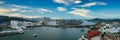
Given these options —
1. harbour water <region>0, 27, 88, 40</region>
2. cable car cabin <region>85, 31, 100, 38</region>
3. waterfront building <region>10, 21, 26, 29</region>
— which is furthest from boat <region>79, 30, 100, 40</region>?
waterfront building <region>10, 21, 26, 29</region>

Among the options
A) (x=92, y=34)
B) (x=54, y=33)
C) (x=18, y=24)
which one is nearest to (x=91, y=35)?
(x=92, y=34)

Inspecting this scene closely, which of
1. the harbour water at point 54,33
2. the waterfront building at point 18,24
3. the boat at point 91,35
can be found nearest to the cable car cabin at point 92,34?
the boat at point 91,35

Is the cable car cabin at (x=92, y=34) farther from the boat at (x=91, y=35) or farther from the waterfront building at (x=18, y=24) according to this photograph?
the waterfront building at (x=18, y=24)

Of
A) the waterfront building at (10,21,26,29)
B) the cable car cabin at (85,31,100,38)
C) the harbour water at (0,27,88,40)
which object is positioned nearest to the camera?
the cable car cabin at (85,31,100,38)

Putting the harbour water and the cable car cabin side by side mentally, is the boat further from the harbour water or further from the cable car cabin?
the harbour water

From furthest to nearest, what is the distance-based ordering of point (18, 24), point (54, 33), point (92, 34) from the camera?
point (18, 24) < point (54, 33) < point (92, 34)

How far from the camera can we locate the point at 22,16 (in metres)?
5.97

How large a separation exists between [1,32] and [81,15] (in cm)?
217

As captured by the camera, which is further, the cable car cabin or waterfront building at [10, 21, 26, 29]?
waterfront building at [10, 21, 26, 29]

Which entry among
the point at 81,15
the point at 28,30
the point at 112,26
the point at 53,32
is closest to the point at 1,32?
the point at 28,30

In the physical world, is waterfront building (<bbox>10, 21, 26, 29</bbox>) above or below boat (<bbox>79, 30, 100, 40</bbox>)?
above

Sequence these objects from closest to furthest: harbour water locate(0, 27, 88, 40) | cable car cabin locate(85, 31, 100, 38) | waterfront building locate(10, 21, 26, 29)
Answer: cable car cabin locate(85, 31, 100, 38) < harbour water locate(0, 27, 88, 40) < waterfront building locate(10, 21, 26, 29)

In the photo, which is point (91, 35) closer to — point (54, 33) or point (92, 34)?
point (92, 34)

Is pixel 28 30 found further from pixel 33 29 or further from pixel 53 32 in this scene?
pixel 53 32
